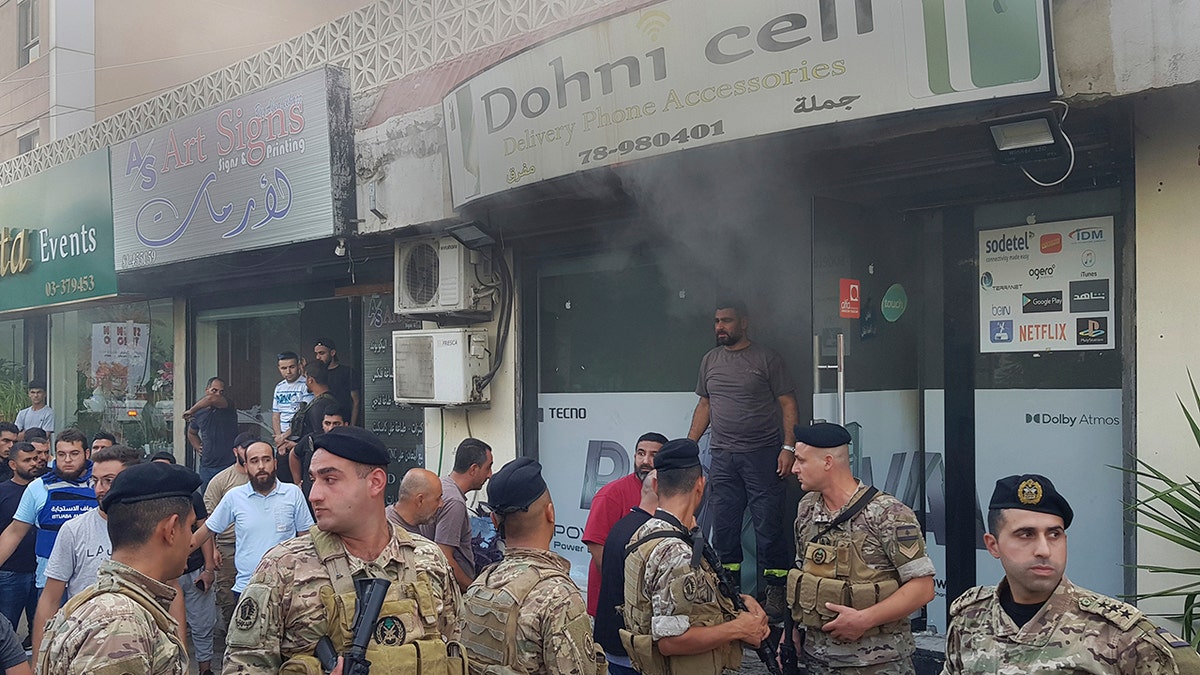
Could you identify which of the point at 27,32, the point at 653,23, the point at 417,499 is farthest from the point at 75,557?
the point at 27,32

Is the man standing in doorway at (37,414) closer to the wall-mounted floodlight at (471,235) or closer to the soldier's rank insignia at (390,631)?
the wall-mounted floodlight at (471,235)

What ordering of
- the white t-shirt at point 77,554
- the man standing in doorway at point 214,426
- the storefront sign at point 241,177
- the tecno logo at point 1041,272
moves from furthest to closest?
the man standing in doorway at point 214,426 → the storefront sign at point 241,177 → the tecno logo at point 1041,272 → the white t-shirt at point 77,554

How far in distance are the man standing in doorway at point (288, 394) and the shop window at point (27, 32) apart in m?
13.1

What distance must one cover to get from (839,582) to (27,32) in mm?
20435

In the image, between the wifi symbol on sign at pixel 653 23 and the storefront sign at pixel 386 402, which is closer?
the wifi symbol on sign at pixel 653 23

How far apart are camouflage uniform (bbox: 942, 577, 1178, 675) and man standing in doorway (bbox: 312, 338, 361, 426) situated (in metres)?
7.09

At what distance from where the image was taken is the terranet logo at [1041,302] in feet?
16.3

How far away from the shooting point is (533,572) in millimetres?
2916

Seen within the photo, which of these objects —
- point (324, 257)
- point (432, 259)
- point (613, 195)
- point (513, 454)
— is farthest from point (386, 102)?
point (513, 454)

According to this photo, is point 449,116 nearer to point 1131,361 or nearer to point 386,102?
A: point 386,102

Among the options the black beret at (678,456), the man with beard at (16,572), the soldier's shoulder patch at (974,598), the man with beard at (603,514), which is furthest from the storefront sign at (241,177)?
the soldier's shoulder patch at (974,598)

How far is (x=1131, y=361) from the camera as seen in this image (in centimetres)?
438

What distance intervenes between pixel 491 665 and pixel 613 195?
3.75 metres

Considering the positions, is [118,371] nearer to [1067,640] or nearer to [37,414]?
[37,414]
